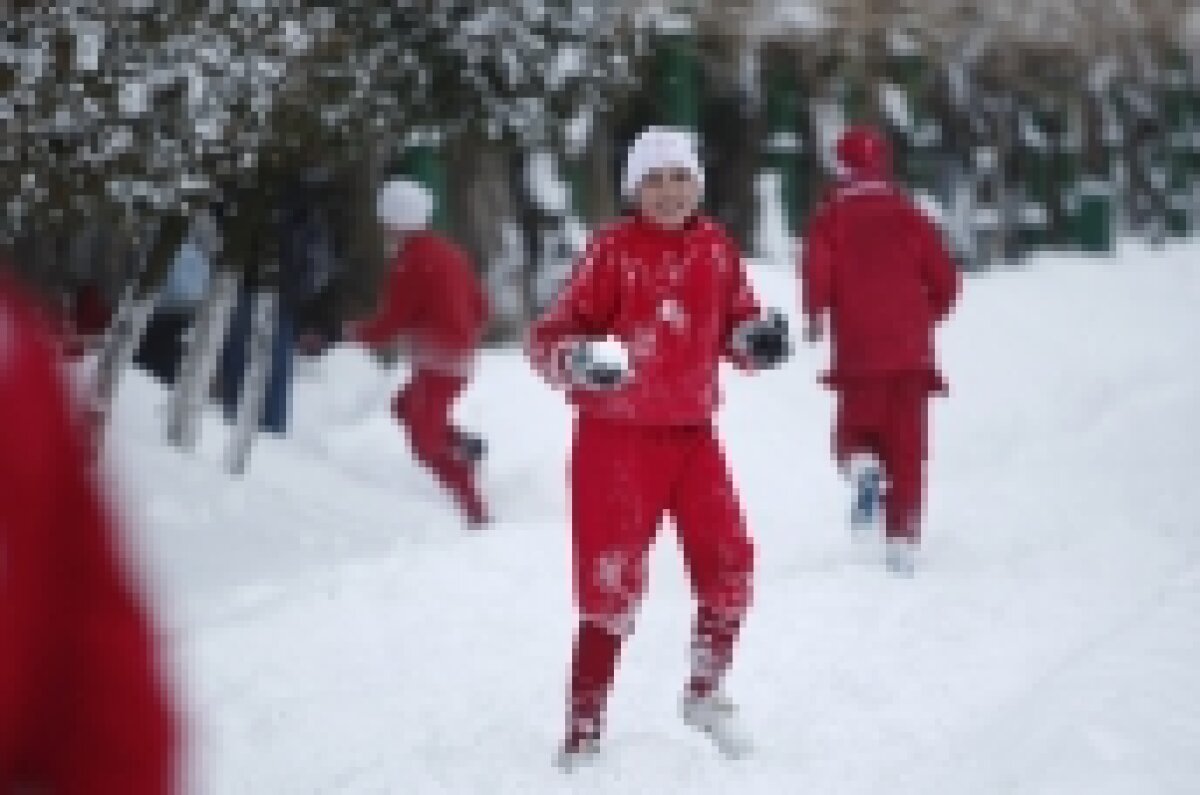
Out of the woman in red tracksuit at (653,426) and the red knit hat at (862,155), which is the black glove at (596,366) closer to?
the woman in red tracksuit at (653,426)

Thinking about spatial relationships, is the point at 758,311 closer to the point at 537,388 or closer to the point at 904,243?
the point at 904,243

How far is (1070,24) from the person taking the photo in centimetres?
2967

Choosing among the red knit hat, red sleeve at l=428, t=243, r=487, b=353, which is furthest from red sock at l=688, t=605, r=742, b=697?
red sleeve at l=428, t=243, r=487, b=353

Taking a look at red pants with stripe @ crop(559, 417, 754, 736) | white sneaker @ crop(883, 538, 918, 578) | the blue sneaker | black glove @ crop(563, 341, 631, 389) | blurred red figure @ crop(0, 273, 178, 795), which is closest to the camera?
blurred red figure @ crop(0, 273, 178, 795)

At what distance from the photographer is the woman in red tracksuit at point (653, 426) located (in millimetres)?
5188

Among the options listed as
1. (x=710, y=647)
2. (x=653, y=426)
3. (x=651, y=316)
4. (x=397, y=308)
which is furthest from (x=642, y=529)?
(x=397, y=308)

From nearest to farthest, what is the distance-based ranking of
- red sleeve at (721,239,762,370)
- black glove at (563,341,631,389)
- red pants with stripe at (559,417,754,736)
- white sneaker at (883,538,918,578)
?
1. black glove at (563,341,631,389)
2. red pants with stripe at (559,417,754,736)
3. red sleeve at (721,239,762,370)
4. white sneaker at (883,538,918,578)

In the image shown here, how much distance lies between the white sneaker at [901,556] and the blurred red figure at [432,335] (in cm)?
258

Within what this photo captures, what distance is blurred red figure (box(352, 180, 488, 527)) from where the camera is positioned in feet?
32.4

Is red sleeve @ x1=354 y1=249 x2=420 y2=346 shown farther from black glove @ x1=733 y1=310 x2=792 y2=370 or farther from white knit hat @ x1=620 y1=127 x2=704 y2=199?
black glove @ x1=733 y1=310 x2=792 y2=370

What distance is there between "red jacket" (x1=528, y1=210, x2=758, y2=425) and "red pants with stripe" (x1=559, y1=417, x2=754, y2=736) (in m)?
0.07

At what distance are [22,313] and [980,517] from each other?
8.20 metres

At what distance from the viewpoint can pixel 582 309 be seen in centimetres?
531

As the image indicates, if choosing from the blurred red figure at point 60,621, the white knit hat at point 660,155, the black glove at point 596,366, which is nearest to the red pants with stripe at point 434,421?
the white knit hat at point 660,155
